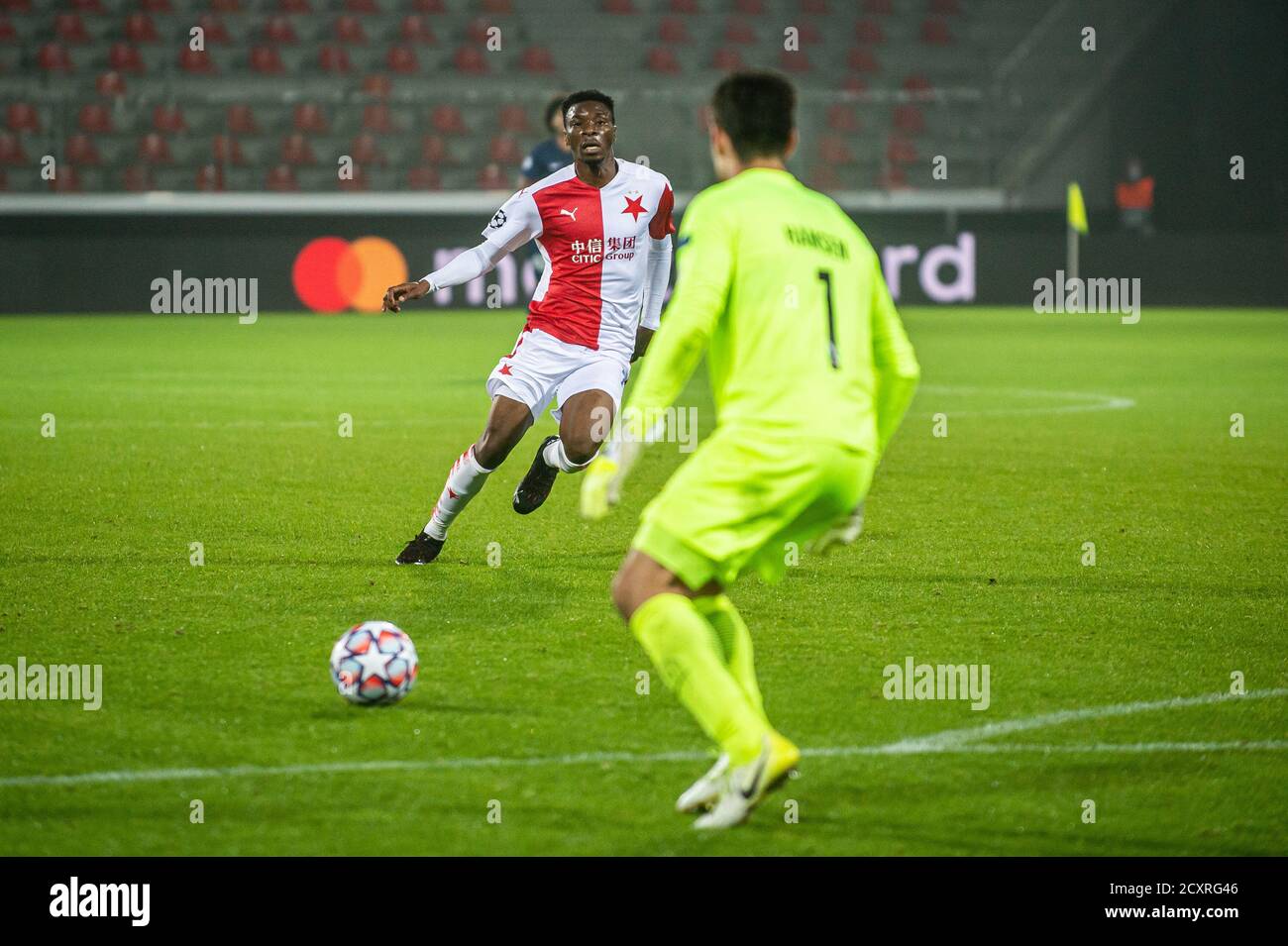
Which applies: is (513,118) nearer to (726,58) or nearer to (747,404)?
(726,58)

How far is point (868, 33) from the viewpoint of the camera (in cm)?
3169

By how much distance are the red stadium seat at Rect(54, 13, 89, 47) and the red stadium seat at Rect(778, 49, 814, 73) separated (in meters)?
11.9

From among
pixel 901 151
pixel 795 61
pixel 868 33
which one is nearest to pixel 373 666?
pixel 901 151

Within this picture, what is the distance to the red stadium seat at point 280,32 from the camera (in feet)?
97.2

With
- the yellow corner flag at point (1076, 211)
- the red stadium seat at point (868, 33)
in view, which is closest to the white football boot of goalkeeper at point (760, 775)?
the yellow corner flag at point (1076, 211)

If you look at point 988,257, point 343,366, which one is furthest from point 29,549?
point 988,257

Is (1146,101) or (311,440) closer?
(311,440)

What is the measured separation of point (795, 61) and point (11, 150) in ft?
43.7

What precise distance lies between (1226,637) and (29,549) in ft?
16.7

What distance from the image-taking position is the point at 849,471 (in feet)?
13.4

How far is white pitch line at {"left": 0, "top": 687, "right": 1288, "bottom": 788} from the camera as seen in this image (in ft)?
14.5

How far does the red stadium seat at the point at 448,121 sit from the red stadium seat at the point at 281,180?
7.81 ft

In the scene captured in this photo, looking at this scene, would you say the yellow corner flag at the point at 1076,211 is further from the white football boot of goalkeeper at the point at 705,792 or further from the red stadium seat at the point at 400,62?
the white football boot of goalkeeper at the point at 705,792

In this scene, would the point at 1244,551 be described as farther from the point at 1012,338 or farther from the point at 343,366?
the point at 1012,338
